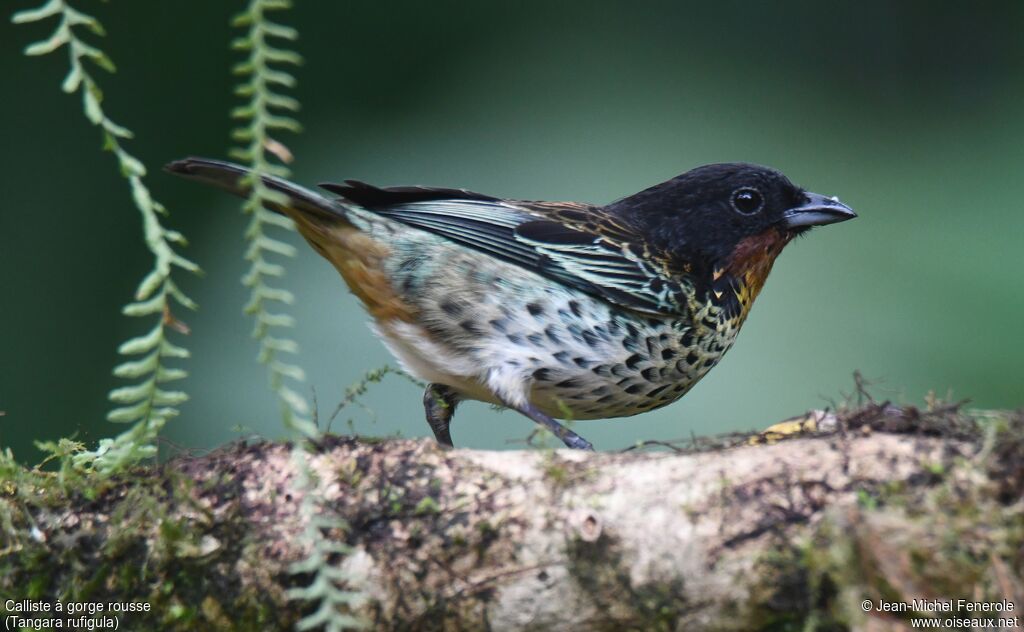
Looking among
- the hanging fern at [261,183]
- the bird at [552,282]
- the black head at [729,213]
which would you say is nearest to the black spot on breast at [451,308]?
the bird at [552,282]

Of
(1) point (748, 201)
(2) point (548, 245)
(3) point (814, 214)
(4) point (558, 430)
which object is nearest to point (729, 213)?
(1) point (748, 201)

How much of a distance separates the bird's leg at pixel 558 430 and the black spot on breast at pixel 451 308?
35 cm

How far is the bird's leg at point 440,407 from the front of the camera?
13.4ft

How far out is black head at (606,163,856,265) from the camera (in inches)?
164

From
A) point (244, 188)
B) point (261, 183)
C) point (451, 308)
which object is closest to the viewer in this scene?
point (261, 183)

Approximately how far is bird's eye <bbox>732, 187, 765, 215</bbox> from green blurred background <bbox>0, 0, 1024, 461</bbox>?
1496 millimetres

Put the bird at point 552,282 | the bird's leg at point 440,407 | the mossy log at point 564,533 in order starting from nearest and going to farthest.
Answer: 1. the mossy log at point 564,533
2. the bird at point 552,282
3. the bird's leg at point 440,407

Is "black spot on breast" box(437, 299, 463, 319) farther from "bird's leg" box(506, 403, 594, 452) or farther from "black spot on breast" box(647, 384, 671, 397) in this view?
"black spot on breast" box(647, 384, 671, 397)

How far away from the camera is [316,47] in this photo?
6.00m

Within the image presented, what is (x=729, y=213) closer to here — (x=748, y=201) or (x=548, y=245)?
(x=748, y=201)

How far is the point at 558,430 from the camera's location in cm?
365

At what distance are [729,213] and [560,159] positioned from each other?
1923mm

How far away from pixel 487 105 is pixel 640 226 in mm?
1980

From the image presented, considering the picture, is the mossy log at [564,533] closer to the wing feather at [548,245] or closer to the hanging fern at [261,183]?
the hanging fern at [261,183]
